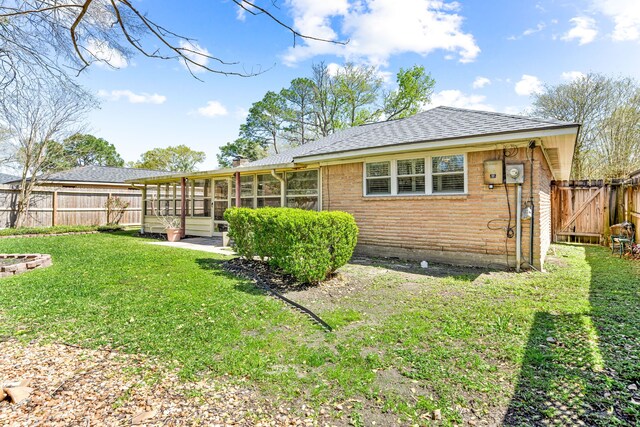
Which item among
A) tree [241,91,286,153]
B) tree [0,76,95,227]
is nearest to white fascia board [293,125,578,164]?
tree [0,76,95,227]

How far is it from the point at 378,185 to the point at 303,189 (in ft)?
9.03

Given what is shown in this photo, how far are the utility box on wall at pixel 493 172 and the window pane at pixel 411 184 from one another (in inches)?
56.0

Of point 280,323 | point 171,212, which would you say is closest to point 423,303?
point 280,323

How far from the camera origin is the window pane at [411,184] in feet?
25.9

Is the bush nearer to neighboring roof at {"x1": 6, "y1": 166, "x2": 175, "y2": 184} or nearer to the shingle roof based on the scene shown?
the shingle roof

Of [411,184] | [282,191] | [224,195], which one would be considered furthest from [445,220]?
[224,195]

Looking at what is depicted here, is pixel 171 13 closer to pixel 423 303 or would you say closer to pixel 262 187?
pixel 423 303

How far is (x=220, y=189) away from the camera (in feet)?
41.6

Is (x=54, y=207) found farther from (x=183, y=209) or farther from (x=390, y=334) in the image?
(x=390, y=334)

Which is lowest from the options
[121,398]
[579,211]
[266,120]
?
[121,398]

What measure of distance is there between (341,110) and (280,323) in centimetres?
2590

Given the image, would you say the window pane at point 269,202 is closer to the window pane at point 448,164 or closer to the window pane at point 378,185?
the window pane at point 378,185

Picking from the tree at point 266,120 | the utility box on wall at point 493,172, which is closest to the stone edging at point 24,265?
the utility box on wall at point 493,172

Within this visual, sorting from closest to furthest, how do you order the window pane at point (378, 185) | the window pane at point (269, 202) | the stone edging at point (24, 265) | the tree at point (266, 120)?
the stone edging at point (24, 265), the window pane at point (378, 185), the window pane at point (269, 202), the tree at point (266, 120)
